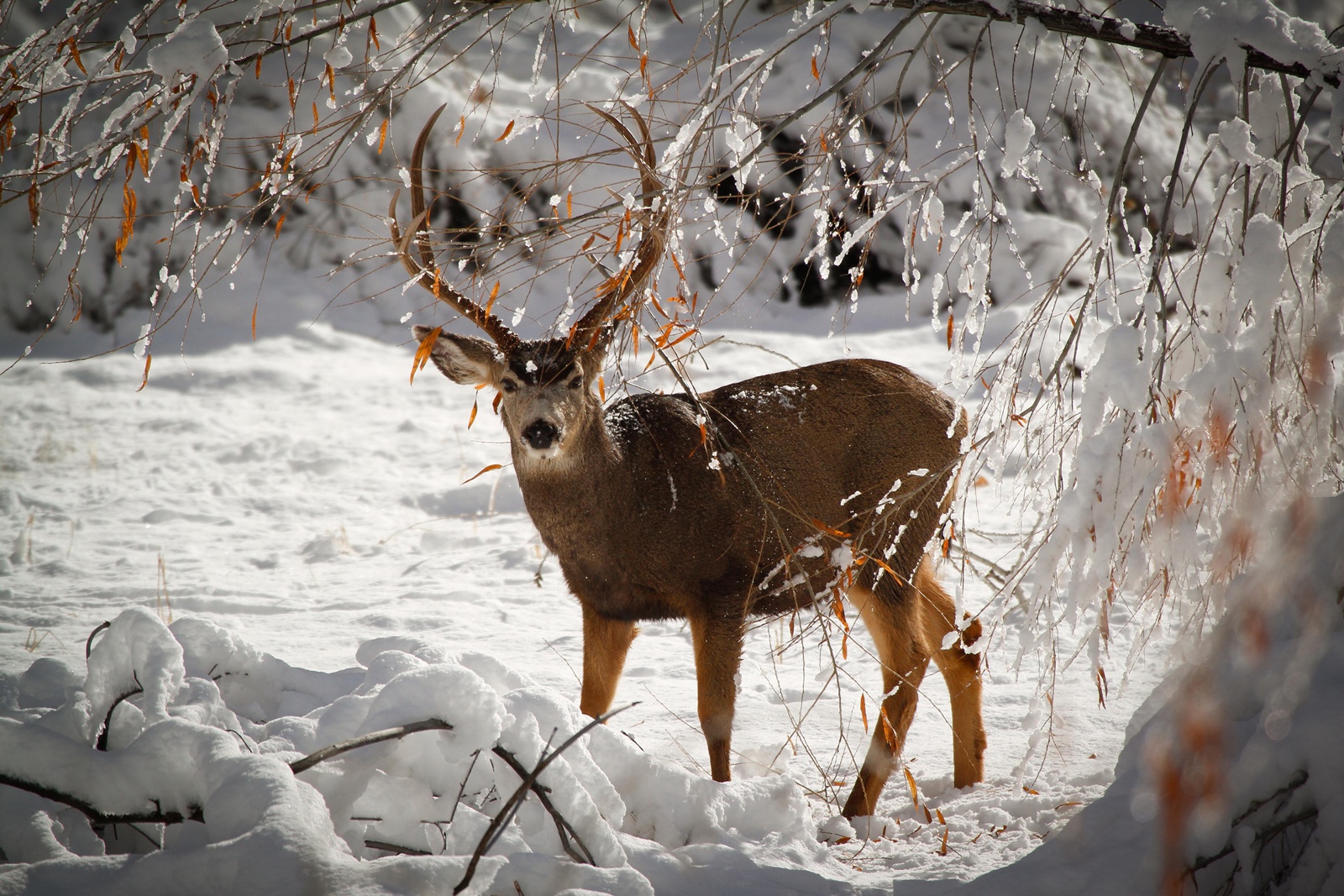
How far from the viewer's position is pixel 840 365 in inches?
144

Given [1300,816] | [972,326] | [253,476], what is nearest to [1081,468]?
[972,326]

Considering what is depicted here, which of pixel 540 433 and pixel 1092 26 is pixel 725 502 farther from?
pixel 1092 26

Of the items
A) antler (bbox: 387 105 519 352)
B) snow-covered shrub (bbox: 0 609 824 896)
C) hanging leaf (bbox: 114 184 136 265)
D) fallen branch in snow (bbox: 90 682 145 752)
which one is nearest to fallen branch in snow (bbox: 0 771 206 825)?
snow-covered shrub (bbox: 0 609 824 896)

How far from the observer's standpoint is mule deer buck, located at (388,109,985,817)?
10.5ft

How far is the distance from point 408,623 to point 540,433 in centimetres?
202

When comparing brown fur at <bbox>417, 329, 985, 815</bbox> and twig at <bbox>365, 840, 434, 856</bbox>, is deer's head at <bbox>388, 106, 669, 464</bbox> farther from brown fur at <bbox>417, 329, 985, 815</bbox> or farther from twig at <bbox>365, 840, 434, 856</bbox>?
twig at <bbox>365, 840, 434, 856</bbox>

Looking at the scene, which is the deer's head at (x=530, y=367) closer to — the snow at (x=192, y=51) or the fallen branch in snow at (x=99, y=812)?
the snow at (x=192, y=51)

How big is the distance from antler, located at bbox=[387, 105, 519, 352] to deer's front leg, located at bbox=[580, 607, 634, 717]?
110 centimetres

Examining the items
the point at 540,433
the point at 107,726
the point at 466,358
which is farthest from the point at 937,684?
the point at 107,726

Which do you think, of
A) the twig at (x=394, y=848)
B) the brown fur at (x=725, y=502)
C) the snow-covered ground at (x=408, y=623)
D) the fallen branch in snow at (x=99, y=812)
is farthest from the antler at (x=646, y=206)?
the fallen branch in snow at (x=99, y=812)

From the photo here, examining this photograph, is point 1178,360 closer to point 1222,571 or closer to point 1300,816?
point 1222,571

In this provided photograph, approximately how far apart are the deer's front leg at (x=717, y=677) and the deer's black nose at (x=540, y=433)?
0.84 m

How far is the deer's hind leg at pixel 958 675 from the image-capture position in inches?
132

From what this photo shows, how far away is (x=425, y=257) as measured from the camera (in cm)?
253
